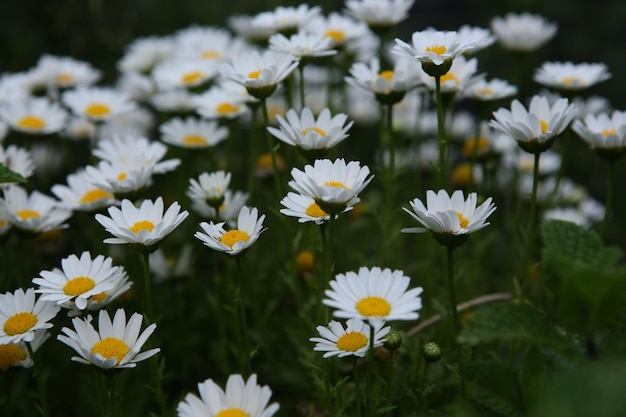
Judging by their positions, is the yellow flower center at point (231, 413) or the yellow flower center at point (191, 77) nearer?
the yellow flower center at point (231, 413)

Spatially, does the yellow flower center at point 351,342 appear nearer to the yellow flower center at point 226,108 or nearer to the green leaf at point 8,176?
the green leaf at point 8,176

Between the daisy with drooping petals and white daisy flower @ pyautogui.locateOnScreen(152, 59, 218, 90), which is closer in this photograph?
the daisy with drooping petals

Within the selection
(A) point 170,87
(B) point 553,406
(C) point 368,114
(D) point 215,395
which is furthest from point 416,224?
(B) point 553,406

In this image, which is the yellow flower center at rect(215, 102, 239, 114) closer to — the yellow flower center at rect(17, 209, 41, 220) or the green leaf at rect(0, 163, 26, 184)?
Result: the yellow flower center at rect(17, 209, 41, 220)

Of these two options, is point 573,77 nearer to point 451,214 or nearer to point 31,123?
point 451,214

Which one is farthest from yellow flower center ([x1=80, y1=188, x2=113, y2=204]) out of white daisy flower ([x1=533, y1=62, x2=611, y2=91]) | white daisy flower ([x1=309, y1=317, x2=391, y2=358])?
white daisy flower ([x1=533, y1=62, x2=611, y2=91])

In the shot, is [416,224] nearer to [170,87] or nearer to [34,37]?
[170,87]

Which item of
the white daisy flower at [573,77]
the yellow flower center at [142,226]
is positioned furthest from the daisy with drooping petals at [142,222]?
the white daisy flower at [573,77]
